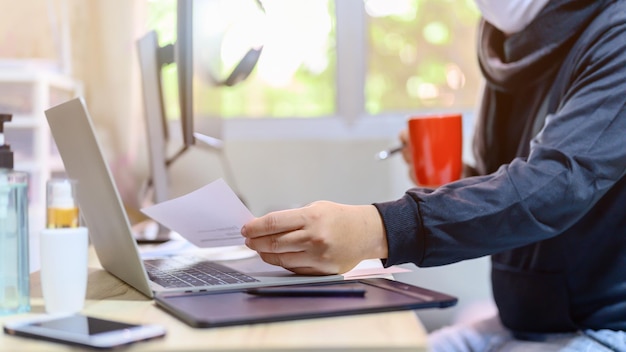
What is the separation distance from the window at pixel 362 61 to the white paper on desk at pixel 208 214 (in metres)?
1.34

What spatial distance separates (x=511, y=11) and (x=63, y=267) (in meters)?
0.81

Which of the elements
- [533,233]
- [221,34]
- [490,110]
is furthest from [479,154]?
[221,34]

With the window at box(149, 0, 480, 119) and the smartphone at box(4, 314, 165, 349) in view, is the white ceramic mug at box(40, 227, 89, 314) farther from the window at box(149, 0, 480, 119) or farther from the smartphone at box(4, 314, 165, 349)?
the window at box(149, 0, 480, 119)

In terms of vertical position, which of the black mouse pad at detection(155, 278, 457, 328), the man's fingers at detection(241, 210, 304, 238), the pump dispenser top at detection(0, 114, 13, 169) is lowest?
the black mouse pad at detection(155, 278, 457, 328)

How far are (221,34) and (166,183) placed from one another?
369 mm

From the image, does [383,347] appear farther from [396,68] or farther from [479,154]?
[396,68]

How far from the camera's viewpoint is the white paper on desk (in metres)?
0.79

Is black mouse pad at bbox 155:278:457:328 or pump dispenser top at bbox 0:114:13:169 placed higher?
pump dispenser top at bbox 0:114:13:169

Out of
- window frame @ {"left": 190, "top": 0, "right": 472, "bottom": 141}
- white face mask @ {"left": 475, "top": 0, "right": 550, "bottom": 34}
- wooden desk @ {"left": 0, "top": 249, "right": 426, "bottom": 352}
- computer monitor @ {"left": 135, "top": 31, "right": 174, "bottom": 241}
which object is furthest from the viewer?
window frame @ {"left": 190, "top": 0, "right": 472, "bottom": 141}

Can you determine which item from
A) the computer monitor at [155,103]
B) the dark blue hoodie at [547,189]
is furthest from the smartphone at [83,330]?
the computer monitor at [155,103]

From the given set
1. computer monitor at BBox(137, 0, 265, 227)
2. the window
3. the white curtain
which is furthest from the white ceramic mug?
the window

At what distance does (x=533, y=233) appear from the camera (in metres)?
0.84

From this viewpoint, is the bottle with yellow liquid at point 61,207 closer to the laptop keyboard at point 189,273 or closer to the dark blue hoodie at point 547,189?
the laptop keyboard at point 189,273

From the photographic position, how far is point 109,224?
29.7 inches
